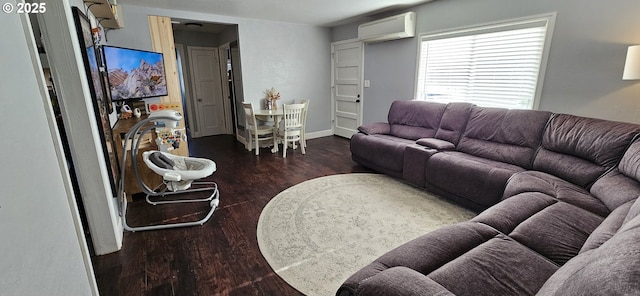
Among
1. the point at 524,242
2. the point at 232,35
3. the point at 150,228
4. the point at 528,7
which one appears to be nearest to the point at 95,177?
the point at 150,228

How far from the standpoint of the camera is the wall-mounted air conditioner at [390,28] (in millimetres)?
4118

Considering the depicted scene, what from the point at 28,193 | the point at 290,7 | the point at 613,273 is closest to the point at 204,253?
the point at 28,193

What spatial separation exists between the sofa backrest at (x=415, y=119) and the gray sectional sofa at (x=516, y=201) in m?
0.02

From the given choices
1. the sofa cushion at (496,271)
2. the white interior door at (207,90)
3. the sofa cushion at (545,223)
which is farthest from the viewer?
the white interior door at (207,90)

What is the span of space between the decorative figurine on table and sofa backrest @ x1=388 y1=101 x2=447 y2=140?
2180mm

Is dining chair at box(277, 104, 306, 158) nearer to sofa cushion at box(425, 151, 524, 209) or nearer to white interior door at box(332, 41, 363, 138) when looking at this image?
white interior door at box(332, 41, 363, 138)

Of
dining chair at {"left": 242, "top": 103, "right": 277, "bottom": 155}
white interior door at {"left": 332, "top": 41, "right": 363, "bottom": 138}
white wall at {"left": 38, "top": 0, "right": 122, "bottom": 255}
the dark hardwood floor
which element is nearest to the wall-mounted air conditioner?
white interior door at {"left": 332, "top": 41, "right": 363, "bottom": 138}

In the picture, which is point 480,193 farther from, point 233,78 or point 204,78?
point 204,78

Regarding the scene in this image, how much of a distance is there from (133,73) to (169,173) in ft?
5.60

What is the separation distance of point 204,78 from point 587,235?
21.0 feet

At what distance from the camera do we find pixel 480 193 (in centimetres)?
251

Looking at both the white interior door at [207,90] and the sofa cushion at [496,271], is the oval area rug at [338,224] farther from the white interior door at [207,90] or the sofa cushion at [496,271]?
the white interior door at [207,90]

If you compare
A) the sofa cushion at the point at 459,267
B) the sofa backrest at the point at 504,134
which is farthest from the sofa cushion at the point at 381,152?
the sofa cushion at the point at 459,267

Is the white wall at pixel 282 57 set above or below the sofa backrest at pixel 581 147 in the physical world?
above
